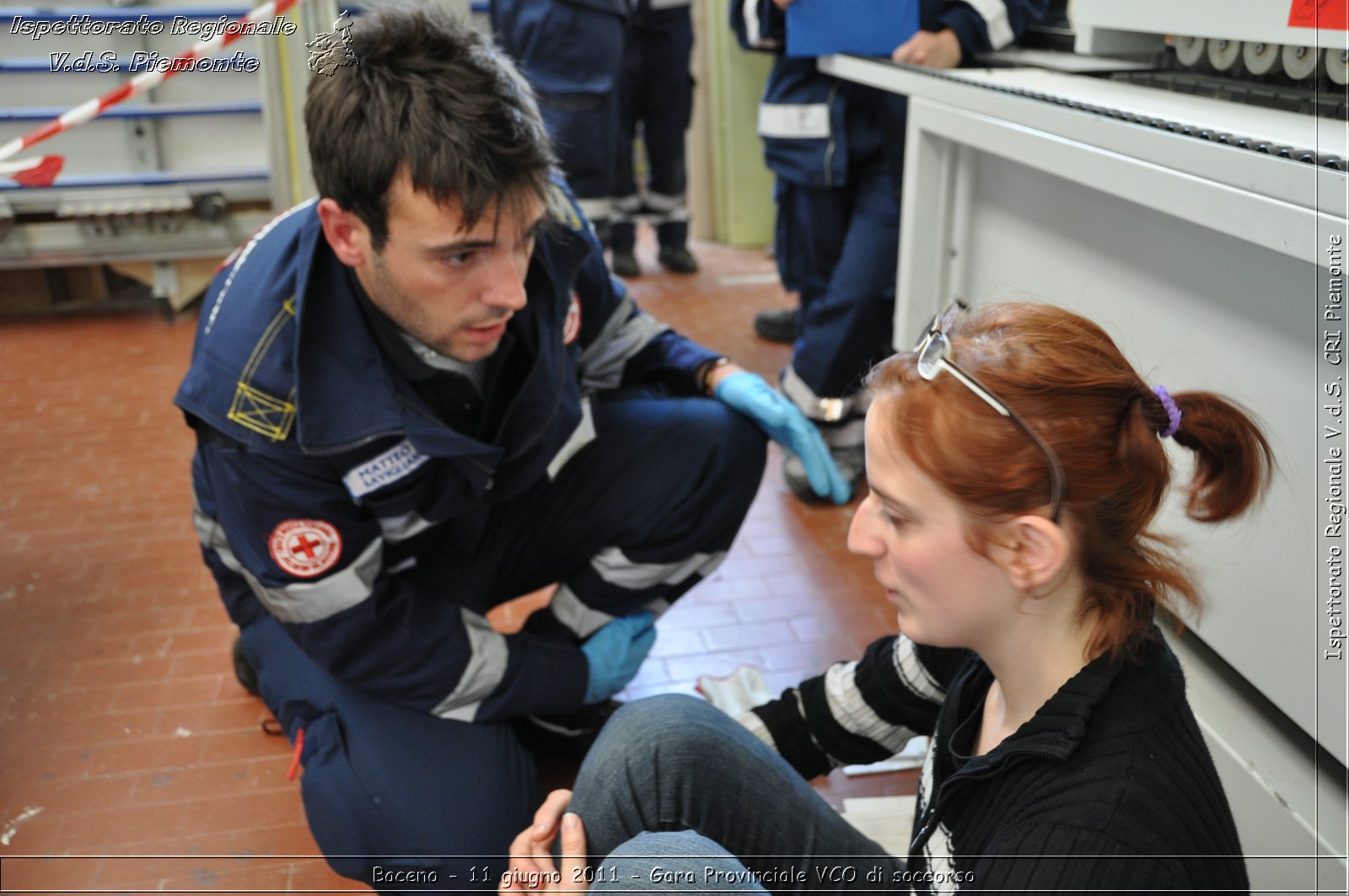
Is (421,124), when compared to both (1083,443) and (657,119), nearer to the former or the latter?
(1083,443)

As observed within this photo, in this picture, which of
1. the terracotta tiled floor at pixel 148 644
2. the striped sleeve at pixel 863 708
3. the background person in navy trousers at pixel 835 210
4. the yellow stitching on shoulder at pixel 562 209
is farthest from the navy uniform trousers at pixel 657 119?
the striped sleeve at pixel 863 708

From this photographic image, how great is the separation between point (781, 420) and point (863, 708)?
28.1 inches

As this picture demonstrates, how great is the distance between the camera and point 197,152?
382 cm

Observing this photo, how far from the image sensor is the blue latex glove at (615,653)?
62.5 inches

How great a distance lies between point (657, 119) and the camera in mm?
3848

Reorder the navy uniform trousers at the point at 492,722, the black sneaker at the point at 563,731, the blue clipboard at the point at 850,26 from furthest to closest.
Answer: the blue clipboard at the point at 850,26 < the black sneaker at the point at 563,731 < the navy uniform trousers at the point at 492,722

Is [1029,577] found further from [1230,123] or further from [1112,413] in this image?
[1230,123]

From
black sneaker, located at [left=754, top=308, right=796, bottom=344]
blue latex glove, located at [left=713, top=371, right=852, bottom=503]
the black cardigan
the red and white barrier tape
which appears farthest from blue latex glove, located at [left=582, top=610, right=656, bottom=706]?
black sneaker, located at [left=754, top=308, right=796, bottom=344]

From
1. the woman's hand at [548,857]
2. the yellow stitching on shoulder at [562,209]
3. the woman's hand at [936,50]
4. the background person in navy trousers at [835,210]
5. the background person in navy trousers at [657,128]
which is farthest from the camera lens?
the background person in navy trousers at [657,128]

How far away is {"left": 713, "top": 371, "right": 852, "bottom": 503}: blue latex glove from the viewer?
69.7 inches

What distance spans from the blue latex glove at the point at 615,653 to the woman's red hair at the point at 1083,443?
0.86m

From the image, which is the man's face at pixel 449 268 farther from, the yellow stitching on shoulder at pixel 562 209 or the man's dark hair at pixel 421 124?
the yellow stitching on shoulder at pixel 562 209

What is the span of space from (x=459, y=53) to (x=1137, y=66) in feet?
3.42

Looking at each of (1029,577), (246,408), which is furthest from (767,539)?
(1029,577)
